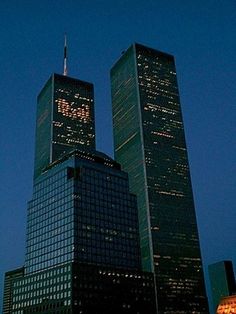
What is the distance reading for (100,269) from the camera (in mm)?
183125

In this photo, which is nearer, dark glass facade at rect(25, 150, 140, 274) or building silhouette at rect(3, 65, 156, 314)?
building silhouette at rect(3, 65, 156, 314)

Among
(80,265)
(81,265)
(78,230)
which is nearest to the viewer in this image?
(80,265)

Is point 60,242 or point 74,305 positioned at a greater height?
point 60,242

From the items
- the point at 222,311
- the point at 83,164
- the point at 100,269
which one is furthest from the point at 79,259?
the point at 222,311

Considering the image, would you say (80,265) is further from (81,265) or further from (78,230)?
(78,230)

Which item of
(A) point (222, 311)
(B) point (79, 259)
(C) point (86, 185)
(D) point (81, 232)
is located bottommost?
(A) point (222, 311)

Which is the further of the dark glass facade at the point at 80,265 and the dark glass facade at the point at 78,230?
the dark glass facade at the point at 78,230

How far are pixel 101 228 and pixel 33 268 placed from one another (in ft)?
115

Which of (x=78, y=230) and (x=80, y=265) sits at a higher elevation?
(x=78, y=230)

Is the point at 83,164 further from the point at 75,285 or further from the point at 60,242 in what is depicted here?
the point at 75,285

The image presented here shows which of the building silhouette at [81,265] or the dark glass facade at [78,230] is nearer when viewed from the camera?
the building silhouette at [81,265]

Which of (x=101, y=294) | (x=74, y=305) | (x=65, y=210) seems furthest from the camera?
(x=65, y=210)

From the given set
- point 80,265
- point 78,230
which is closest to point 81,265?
point 80,265

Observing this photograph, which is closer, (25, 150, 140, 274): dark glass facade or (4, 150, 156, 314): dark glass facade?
(4, 150, 156, 314): dark glass facade
